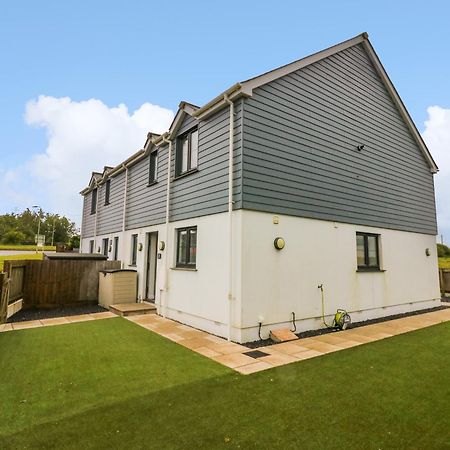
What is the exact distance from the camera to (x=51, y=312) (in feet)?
33.6

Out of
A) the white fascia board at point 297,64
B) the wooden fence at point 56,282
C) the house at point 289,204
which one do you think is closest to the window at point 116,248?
the house at point 289,204

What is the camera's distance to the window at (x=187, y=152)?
9055 mm

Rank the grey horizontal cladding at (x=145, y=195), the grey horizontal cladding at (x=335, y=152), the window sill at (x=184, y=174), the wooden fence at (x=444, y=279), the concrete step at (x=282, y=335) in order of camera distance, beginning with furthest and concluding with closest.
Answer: the wooden fence at (x=444, y=279) → the grey horizontal cladding at (x=145, y=195) → the window sill at (x=184, y=174) → the grey horizontal cladding at (x=335, y=152) → the concrete step at (x=282, y=335)

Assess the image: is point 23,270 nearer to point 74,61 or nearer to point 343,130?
point 74,61

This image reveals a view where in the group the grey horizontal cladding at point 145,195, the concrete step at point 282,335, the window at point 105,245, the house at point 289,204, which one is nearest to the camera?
the concrete step at point 282,335

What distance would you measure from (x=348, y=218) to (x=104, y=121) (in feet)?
58.7

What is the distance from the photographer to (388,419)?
11.0 ft

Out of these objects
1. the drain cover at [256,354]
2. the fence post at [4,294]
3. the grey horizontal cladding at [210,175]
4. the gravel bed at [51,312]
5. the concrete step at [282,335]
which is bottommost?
the gravel bed at [51,312]

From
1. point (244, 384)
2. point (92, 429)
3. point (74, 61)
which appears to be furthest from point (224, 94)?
point (74, 61)

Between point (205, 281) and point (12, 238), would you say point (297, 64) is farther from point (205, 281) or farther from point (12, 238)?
point (12, 238)

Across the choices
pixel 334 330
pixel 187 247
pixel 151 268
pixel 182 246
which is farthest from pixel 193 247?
pixel 334 330

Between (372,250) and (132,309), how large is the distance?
8.23 meters

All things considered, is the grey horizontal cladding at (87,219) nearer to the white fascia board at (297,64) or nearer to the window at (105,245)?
the window at (105,245)

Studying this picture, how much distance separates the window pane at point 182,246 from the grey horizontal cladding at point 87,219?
34.3ft
